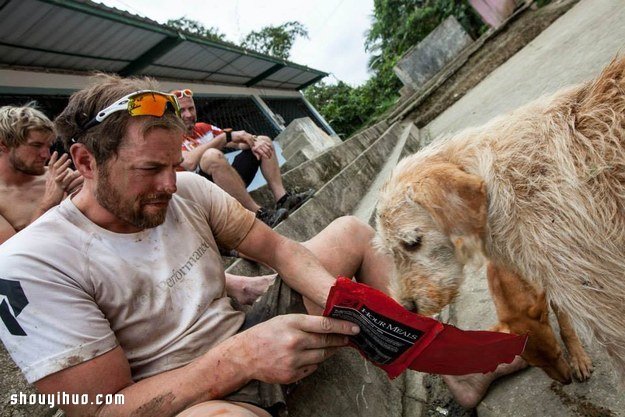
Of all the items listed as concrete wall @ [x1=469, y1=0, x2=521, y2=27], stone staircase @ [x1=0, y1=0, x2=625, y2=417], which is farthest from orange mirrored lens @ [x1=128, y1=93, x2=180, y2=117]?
concrete wall @ [x1=469, y1=0, x2=521, y2=27]

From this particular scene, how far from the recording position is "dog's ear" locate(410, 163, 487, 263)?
6.42ft

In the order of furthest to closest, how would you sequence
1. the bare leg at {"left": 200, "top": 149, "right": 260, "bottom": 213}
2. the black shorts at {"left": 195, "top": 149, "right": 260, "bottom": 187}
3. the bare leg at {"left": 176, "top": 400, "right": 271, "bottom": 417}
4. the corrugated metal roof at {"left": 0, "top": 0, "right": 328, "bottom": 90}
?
the corrugated metal roof at {"left": 0, "top": 0, "right": 328, "bottom": 90} < the black shorts at {"left": 195, "top": 149, "right": 260, "bottom": 187} < the bare leg at {"left": 200, "top": 149, "right": 260, "bottom": 213} < the bare leg at {"left": 176, "top": 400, "right": 271, "bottom": 417}

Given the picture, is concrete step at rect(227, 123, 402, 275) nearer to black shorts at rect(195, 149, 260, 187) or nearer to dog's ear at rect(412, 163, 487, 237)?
black shorts at rect(195, 149, 260, 187)

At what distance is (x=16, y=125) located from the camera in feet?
10.5

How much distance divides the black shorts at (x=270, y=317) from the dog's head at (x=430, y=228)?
623 millimetres

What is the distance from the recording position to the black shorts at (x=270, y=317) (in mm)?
1706

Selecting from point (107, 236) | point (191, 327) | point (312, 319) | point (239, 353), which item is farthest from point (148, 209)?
point (312, 319)

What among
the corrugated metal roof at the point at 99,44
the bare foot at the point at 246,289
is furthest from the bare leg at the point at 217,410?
the corrugated metal roof at the point at 99,44

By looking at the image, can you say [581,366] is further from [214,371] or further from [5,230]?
[5,230]

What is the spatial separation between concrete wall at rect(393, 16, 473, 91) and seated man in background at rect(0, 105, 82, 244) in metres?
15.4

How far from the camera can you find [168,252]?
6.48 ft

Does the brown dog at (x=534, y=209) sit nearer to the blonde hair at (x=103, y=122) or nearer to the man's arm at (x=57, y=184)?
the blonde hair at (x=103, y=122)

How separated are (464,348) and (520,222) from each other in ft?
2.26

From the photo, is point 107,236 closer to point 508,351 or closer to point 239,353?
point 239,353
